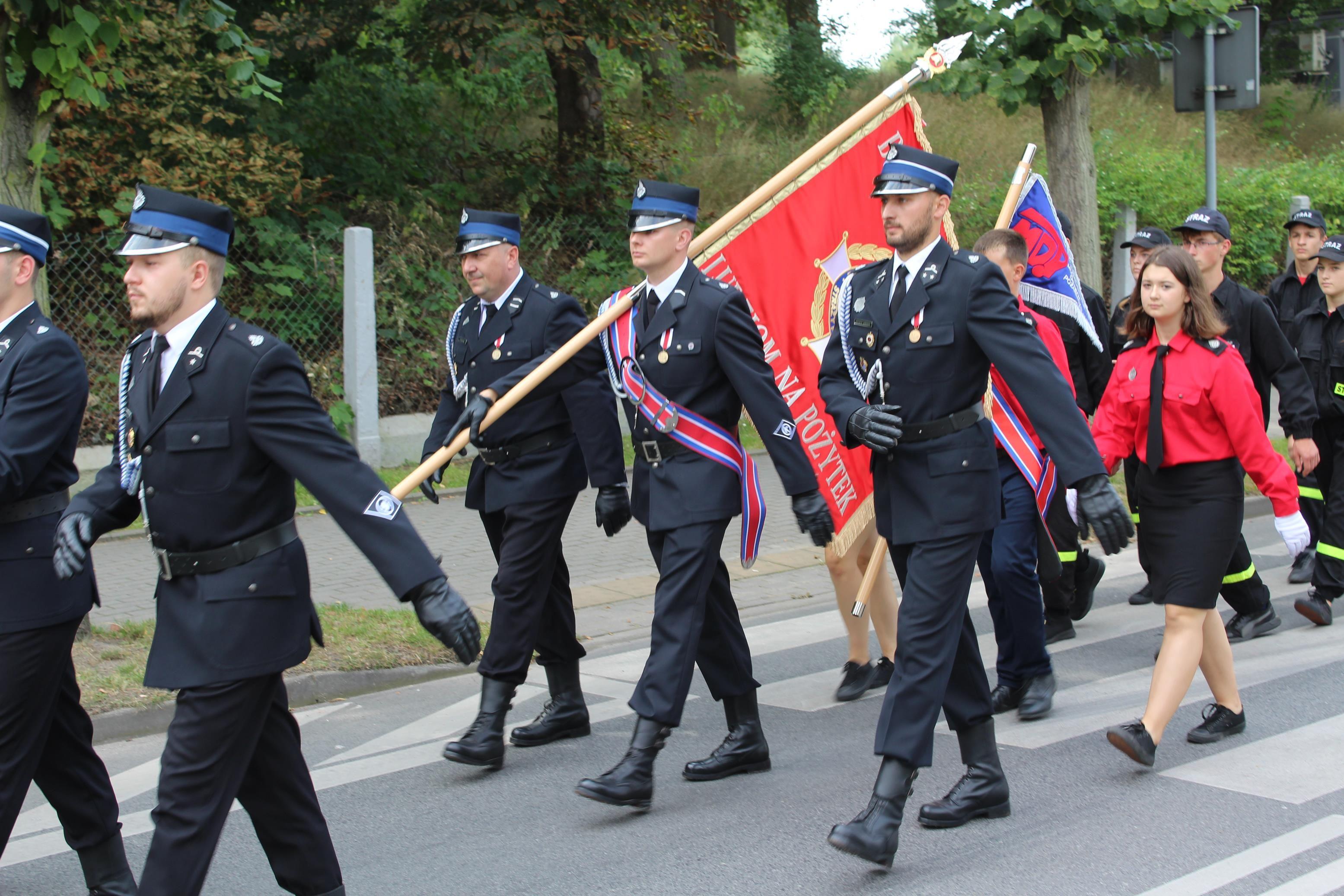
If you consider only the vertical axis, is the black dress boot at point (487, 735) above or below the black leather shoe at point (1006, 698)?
above

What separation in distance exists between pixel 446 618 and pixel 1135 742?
2.75m

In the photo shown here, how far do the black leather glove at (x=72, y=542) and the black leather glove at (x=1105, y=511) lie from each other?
8.94ft

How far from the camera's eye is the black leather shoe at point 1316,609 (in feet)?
24.5

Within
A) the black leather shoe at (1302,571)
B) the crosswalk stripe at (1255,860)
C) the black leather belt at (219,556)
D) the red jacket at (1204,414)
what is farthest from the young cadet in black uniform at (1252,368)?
the black leather belt at (219,556)

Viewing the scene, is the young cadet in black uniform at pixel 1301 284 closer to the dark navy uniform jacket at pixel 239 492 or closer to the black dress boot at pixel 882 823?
the black dress boot at pixel 882 823

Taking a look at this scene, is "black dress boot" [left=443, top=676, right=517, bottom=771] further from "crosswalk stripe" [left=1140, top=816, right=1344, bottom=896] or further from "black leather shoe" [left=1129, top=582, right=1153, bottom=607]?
"black leather shoe" [left=1129, top=582, right=1153, bottom=607]

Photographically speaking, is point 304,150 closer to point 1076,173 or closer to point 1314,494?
point 1076,173

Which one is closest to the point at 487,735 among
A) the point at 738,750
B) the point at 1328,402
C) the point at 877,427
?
the point at 738,750

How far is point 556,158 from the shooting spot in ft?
52.0

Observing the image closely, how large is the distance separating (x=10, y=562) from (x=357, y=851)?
144 centimetres

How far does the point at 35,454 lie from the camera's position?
3766mm

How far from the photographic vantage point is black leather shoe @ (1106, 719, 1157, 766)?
5.00 metres

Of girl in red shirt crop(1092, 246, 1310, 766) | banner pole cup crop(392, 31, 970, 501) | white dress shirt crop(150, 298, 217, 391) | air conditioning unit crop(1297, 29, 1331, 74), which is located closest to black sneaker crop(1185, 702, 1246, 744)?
girl in red shirt crop(1092, 246, 1310, 766)

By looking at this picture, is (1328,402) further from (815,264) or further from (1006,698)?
(815,264)
